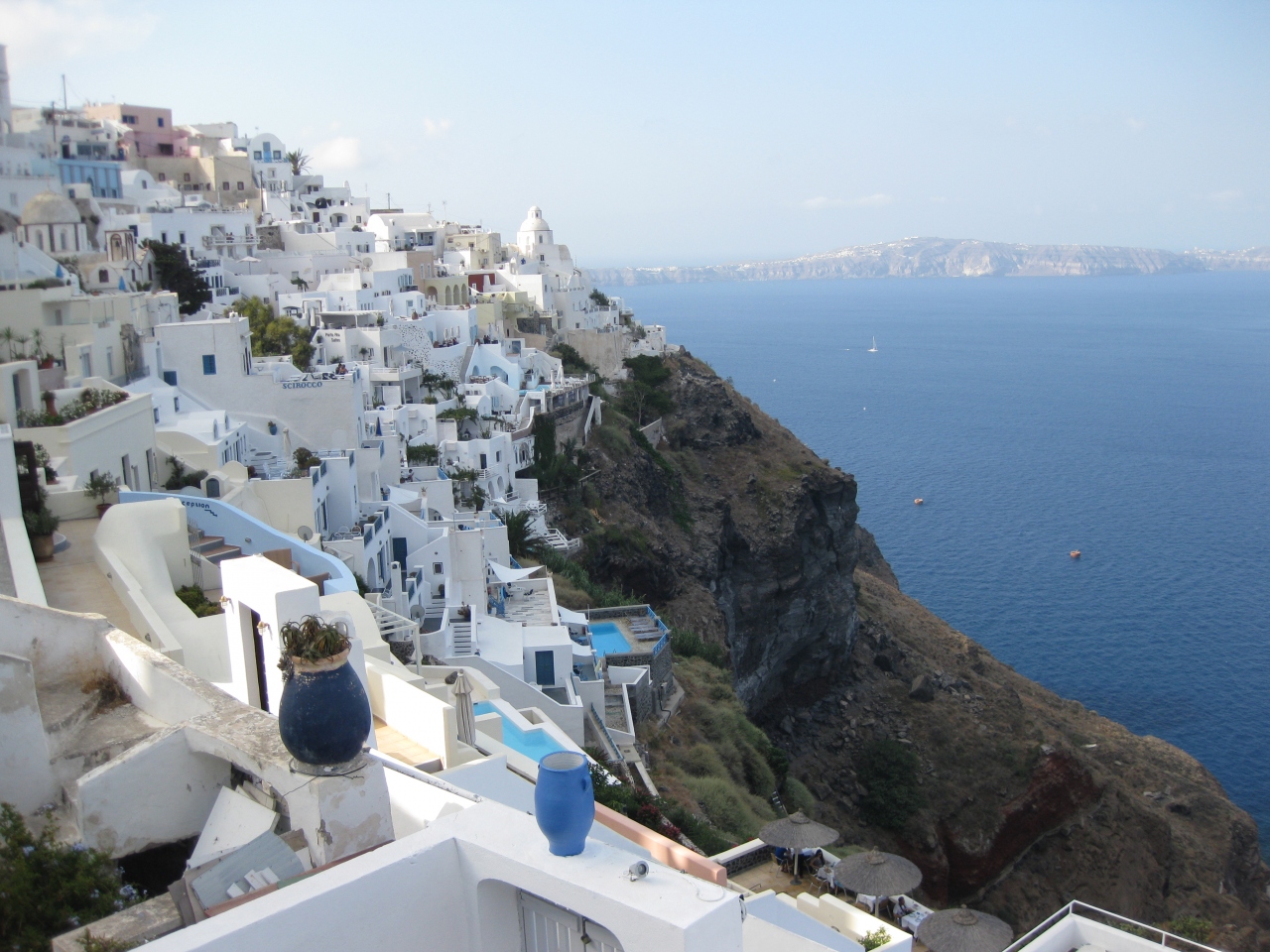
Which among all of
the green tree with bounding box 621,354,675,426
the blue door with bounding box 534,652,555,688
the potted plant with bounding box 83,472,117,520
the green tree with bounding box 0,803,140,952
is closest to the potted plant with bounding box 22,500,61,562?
the potted plant with bounding box 83,472,117,520

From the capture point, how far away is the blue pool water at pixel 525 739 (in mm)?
15430

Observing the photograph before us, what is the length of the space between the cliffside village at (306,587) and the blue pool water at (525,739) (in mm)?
78

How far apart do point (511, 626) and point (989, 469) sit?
68.0 metres

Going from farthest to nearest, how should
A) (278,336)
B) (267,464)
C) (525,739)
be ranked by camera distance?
(278,336)
(267,464)
(525,739)

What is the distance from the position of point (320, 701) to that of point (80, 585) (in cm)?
845

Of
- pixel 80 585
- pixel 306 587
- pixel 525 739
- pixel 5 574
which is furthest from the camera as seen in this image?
pixel 525 739

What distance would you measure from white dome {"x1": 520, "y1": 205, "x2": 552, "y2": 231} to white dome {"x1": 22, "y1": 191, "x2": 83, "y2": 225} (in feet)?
97.5

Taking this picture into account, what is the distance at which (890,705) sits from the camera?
4553 centimetres

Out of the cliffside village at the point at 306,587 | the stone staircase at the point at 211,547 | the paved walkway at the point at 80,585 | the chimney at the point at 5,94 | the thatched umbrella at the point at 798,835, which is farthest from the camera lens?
the chimney at the point at 5,94

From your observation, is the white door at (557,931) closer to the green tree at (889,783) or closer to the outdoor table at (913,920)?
the outdoor table at (913,920)

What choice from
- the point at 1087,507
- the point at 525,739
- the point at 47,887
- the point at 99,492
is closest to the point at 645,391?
the point at 1087,507

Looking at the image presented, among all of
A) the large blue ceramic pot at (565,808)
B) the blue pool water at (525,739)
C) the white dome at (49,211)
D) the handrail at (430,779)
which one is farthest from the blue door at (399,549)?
the large blue ceramic pot at (565,808)

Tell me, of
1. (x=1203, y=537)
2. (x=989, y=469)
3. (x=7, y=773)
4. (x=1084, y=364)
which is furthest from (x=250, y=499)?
(x=1084, y=364)

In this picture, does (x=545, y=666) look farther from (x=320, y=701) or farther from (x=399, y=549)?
(x=320, y=701)
